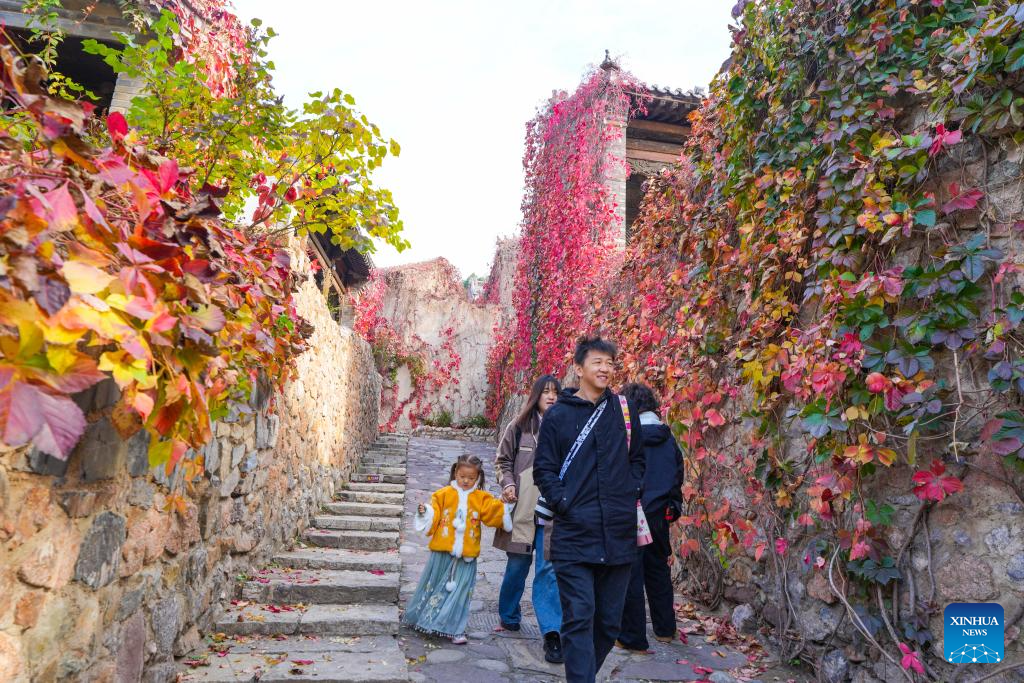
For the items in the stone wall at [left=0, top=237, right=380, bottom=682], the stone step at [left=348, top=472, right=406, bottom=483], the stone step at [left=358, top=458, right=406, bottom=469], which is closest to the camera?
the stone wall at [left=0, top=237, right=380, bottom=682]

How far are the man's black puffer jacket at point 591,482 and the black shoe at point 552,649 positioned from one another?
1045 millimetres

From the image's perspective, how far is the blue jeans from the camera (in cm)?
346

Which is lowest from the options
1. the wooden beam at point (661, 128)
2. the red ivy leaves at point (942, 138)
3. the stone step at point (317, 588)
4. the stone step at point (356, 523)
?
the stone step at point (317, 588)

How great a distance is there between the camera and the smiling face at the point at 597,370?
2799 mm

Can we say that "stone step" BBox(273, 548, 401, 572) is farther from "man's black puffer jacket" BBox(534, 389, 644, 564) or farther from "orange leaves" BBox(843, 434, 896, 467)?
"orange leaves" BBox(843, 434, 896, 467)

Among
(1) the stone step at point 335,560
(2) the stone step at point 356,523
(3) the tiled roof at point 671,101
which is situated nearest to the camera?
(1) the stone step at point 335,560

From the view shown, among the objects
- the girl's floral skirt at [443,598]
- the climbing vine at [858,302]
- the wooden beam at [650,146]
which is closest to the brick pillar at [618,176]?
the wooden beam at [650,146]

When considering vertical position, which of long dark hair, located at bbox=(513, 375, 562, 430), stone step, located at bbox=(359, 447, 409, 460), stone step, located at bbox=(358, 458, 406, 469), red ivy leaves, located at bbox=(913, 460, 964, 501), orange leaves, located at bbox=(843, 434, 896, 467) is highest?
long dark hair, located at bbox=(513, 375, 562, 430)

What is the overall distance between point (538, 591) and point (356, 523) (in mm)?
2705

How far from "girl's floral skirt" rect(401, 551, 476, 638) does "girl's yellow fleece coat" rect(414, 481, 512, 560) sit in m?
0.08

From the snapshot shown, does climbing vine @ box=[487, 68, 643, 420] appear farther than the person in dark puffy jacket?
Yes

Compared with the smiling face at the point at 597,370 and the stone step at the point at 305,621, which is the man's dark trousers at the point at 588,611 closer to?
the smiling face at the point at 597,370

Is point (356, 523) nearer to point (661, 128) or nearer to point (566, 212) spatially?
point (566, 212)

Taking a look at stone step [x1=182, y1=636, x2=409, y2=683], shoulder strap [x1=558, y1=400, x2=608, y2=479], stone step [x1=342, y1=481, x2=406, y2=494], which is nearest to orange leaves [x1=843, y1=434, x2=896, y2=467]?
shoulder strap [x1=558, y1=400, x2=608, y2=479]
